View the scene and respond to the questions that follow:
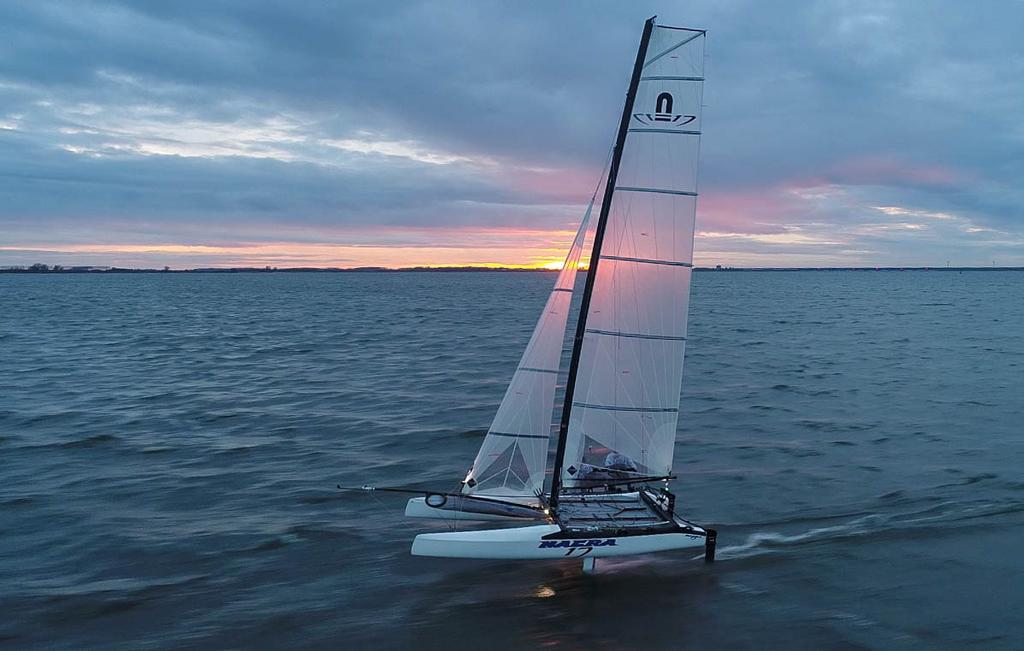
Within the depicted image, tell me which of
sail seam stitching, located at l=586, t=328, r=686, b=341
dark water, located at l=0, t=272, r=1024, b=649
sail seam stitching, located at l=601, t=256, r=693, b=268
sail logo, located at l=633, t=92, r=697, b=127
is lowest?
dark water, located at l=0, t=272, r=1024, b=649

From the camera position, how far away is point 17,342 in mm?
60438

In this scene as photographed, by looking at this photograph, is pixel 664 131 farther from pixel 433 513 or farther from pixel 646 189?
pixel 433 513

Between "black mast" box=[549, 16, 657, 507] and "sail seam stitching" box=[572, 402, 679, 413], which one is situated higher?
"black mast" box=[549, 16, 657, 507]

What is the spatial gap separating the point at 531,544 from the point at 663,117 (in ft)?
30.4

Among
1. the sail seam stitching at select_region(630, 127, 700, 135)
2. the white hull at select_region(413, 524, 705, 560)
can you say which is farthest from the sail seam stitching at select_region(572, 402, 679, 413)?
the sail seam stitching at select_region(630, 127, 700, 135)

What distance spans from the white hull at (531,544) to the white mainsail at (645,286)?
190 centimetres

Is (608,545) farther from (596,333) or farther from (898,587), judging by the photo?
(898,587)

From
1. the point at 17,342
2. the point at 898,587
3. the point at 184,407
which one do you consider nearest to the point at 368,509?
the point at 898,587

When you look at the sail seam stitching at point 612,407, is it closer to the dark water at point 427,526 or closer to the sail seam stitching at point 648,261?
the sail seam stitching at point 648,261

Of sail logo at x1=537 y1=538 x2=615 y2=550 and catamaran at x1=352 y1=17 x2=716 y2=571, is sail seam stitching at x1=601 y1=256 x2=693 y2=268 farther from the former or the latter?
sail logo at x1=537 y1=538 x2=615 y2=550

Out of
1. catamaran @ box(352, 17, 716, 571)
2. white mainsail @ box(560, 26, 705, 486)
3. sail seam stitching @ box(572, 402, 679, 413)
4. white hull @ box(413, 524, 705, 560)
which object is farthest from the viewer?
sail seam stitching @ box(572, 402, 679, 413)

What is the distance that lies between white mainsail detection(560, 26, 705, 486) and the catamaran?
0.02 m

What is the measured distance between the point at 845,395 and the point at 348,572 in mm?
30474

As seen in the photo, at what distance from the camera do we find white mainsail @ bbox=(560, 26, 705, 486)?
14336 mm
